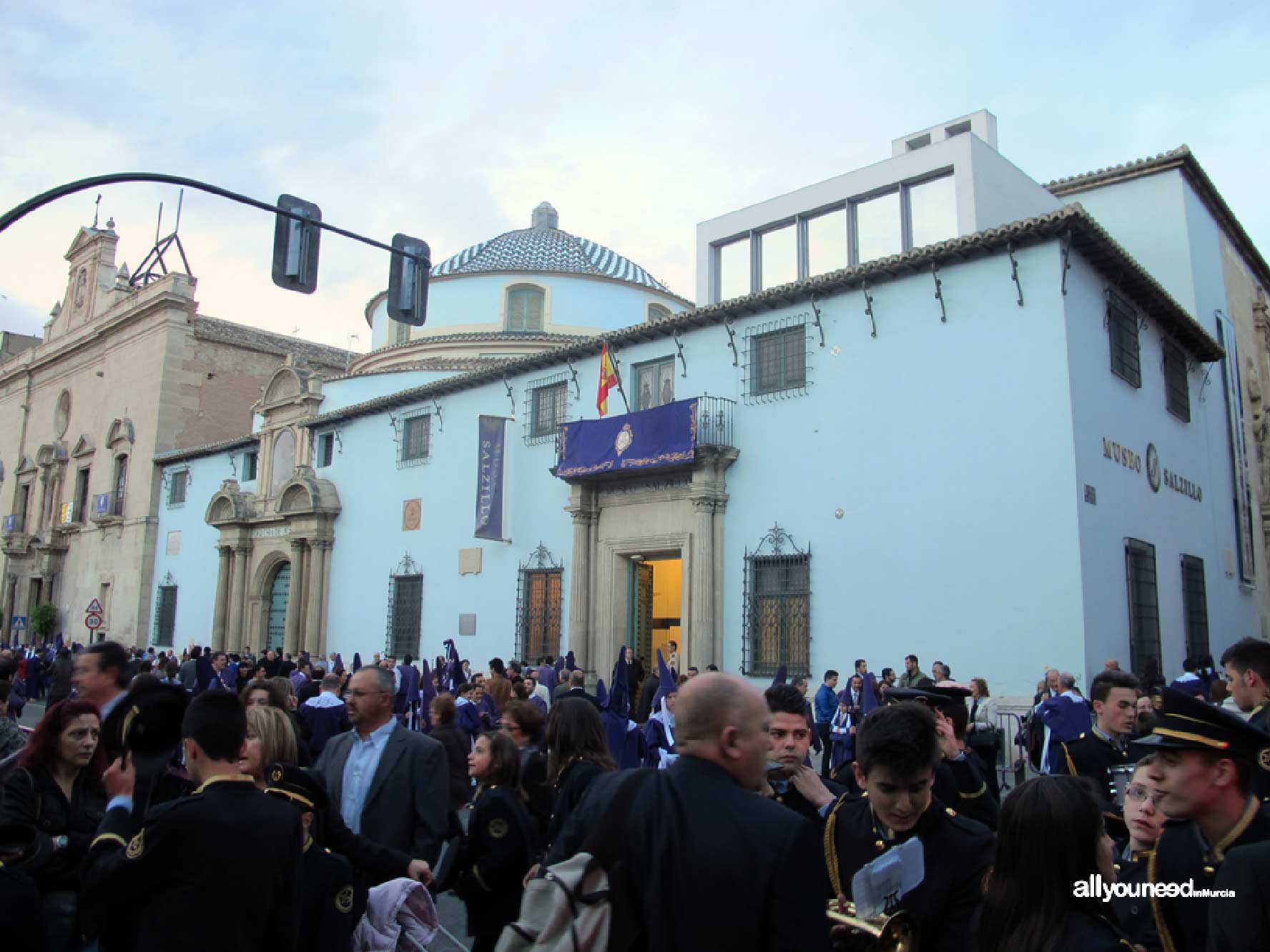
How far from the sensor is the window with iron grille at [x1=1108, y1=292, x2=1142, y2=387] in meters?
16.0

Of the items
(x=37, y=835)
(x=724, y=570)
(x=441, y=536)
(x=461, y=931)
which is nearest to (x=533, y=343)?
(x=441, y=536)

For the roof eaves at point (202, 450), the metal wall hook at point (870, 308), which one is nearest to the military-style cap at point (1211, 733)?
the metal wall hook at point (870, 308)

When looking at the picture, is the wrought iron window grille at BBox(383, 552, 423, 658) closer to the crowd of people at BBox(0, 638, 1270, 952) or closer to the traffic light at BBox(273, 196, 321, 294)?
the traffic light at BBox(273, 196, 321, 294)

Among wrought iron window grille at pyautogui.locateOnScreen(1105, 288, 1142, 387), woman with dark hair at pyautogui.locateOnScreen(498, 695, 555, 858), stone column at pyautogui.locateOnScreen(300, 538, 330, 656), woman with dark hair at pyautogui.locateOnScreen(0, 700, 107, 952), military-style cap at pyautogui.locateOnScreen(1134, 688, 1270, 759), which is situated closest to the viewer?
military-style cap at pyautogui.locateOnScreen(1134, 688, 1270, 759)

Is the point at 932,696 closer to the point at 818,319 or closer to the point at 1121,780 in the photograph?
the point at 1121,780

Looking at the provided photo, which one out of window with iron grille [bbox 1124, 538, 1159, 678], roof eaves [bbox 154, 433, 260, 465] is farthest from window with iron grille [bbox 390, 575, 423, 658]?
window with iron grille [bbox 1124, 538, 1159, 678]

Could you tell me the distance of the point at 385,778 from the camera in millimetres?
4988

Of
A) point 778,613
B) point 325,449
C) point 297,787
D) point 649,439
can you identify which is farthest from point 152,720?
point 325,449

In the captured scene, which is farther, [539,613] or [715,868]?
[539,613]

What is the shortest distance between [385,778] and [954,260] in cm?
1313

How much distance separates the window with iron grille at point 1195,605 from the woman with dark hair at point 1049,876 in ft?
55.2

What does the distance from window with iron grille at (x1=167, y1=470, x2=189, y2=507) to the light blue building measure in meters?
7.81

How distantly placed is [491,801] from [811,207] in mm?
18105

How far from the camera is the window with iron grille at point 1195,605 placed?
1755 cm
